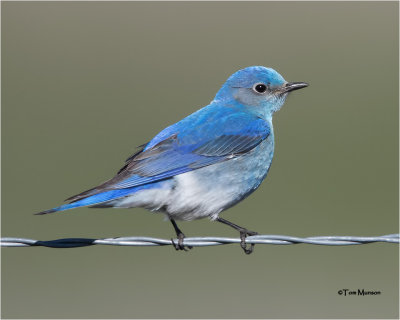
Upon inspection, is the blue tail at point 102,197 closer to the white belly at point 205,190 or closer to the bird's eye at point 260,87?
the white belly at point 205,190

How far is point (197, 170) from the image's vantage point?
5.94 meters

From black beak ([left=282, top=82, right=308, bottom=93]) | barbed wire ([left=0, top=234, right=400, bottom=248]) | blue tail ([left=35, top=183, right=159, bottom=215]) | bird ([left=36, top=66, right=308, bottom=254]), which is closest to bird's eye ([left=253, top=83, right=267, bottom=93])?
black beak ([left=282, top=82, right=308, bottom=93])

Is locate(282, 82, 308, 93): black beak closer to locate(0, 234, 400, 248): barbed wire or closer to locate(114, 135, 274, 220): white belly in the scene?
locate(114, 135, 274, 220): white belly

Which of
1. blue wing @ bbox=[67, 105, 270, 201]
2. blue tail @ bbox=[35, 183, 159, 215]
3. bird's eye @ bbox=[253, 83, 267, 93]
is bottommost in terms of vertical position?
blue tail @ bbox=[35, 183, 159, 215]

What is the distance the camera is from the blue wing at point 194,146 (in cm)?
571

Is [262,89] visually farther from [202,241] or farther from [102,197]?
[202,241]

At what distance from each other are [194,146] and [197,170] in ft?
0.80

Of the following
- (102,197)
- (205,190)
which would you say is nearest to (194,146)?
(205,190)

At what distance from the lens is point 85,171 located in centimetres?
998

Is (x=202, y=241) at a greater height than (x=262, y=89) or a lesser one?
lesser

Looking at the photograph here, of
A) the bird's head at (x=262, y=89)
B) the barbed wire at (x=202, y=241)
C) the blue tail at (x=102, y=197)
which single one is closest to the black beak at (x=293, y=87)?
the bird's head at (x=262, y=89)

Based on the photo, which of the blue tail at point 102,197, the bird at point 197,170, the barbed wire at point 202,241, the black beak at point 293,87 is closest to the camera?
the barbed wire at point 202,241

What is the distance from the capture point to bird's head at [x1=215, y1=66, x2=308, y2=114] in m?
6.88

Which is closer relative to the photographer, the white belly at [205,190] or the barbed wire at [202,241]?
the barbed wire at [202,241]
